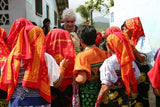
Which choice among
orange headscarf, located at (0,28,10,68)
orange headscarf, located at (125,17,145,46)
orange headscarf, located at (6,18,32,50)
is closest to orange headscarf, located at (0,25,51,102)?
orange headscarf, located at (0,28,10,68)

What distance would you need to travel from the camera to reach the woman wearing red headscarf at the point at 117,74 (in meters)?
2.07

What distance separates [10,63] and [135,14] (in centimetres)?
449

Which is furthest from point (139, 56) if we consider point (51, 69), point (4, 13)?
point (4, 13)

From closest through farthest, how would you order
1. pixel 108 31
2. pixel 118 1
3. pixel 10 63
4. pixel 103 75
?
pixel 10 63 → pixel 103 75 → pixel 108 31 → pixel 118 1

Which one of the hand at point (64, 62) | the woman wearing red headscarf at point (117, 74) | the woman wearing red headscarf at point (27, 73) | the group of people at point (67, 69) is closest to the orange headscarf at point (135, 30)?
the group of people at point (67, 69)

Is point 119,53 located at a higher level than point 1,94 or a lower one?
higher

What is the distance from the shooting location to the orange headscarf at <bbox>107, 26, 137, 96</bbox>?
6.88 ft

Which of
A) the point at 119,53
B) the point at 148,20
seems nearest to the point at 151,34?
the point at 148,20

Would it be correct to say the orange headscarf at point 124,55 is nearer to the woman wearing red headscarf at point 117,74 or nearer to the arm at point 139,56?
the woman wearing red headscarf at point 117,74

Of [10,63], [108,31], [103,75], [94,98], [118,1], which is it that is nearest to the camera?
[10,63]

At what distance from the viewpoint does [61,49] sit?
2543 millimetres

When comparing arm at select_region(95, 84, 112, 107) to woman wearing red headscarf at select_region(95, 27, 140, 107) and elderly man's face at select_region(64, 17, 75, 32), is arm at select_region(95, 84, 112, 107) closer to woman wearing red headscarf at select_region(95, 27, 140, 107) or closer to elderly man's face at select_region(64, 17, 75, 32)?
woman wearing red headscarf at select_region(95, 27, 140, 107)

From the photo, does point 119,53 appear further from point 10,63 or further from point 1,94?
point 1,94

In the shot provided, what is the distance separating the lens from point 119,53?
7.02 feet
